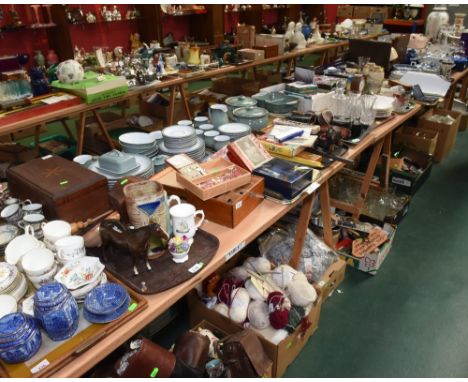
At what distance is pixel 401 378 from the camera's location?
1.75 metres

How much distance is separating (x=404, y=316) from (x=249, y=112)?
1.41 meters

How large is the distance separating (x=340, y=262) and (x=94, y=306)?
60.3 inches

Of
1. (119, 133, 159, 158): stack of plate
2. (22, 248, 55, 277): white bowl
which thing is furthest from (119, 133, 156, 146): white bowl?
(22, 248, 55, 277): white bowl

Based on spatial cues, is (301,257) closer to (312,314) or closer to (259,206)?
(312,314)

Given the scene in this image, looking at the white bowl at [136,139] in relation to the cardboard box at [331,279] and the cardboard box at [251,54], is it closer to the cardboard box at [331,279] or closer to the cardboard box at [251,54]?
the cardboard box at [331,279]

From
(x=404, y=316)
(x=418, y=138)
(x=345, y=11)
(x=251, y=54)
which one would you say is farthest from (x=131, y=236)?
(x=345, y=11)

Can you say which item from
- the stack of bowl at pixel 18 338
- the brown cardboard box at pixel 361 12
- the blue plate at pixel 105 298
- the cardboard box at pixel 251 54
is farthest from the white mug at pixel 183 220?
the brown cardboard box at pixel 361 12

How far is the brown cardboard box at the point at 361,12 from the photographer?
24.3 ft

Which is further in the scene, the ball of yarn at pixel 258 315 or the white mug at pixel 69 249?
the ball of yarn at pixel 258 315

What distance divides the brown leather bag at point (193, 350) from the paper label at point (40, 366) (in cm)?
51

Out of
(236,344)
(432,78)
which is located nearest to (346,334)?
(236,344)

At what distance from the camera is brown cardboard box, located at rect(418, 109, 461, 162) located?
12.1 ft

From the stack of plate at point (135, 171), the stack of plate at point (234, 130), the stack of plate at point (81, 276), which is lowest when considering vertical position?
the stack of plate at point (81, 276)

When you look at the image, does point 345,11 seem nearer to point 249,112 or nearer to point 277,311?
point 249,112
